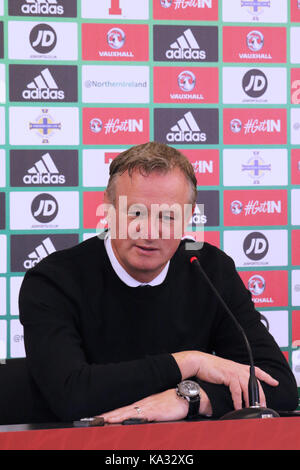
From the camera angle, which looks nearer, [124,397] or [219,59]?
[124,397]

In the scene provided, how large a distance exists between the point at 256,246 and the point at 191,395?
2.00m

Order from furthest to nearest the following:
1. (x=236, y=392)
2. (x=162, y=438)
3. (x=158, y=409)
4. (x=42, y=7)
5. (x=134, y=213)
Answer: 1. (x=42, y=7)
2. (x=134, y=213)
3. (x=236, y=392)
4. (x=158, y=409)
5. (x=162, y=438)

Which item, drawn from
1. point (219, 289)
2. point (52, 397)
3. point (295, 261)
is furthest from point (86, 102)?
point (52, 397)

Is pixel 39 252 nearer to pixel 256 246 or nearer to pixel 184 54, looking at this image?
pixel 256 246

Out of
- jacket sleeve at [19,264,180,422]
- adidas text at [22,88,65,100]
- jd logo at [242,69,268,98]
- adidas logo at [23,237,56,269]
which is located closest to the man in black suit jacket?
jacket sleeve at [19,264,180,422]

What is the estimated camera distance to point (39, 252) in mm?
2945

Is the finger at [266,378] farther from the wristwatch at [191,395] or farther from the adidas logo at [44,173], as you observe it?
the adidas logo at [44,173]

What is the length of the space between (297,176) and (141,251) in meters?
1.98

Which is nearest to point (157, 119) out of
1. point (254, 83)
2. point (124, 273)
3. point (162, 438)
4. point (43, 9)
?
point (254, 83)

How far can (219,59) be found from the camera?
308 cm

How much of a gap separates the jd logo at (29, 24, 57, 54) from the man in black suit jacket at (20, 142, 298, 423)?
5.75 feet
